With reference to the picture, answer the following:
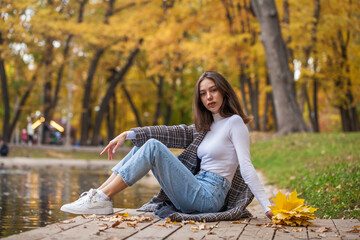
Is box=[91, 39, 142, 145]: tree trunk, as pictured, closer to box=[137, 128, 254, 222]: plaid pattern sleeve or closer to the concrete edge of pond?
the concrete edge of pond

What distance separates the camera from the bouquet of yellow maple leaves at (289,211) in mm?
4564

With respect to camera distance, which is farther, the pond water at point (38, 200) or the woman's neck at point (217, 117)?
the pond water at point (38, 200)

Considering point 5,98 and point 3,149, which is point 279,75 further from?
point 5,98

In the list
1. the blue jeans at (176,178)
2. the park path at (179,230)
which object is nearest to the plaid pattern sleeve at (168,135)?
the blue jeans at (176,178)

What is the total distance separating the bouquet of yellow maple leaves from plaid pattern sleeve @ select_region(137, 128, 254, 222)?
462 millimetres

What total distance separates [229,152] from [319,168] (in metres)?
5.28

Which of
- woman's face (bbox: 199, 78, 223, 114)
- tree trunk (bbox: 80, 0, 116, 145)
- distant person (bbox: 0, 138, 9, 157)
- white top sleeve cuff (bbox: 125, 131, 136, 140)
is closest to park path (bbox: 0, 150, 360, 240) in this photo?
white top sleeve cuff (bbox: 125, 131, 136, 140)

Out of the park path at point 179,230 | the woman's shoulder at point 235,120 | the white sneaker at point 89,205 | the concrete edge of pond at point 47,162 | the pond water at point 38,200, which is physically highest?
the woman's shoulder at point 235,120

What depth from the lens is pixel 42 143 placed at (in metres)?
37.3

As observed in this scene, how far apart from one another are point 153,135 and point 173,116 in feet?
145

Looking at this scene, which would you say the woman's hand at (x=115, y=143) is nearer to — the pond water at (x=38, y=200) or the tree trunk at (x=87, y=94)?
the pond water at (x=38, y=200)

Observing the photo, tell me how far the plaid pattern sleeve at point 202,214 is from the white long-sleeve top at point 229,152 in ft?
0.30

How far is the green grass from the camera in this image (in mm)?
6539

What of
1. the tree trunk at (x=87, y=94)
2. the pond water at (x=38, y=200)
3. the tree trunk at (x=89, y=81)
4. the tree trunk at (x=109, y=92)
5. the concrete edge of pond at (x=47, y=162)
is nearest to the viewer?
the pond water at (x=38, y=200)
